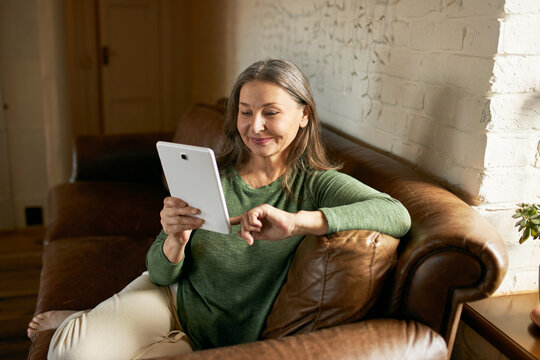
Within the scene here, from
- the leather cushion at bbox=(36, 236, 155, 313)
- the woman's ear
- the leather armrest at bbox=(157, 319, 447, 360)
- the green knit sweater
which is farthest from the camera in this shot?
the leather cushion at bbox=(36, 236, 155, 313)

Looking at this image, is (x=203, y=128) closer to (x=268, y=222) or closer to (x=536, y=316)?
(x=268, y=222)

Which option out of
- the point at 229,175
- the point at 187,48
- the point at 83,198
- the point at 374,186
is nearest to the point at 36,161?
the point at 83,198

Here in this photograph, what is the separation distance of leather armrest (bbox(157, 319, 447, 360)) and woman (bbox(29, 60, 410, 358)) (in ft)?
0.77

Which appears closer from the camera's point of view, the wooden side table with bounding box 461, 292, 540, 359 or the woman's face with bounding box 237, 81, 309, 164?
the wooden side table with bounding box 461, 292, 540, 359

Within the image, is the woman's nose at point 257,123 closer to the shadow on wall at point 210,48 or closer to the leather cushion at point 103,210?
the leather cushion at point 103,210

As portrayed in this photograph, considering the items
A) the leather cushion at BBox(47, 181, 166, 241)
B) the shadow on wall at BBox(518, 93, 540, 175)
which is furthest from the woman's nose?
the leather cushion at BBox(47, 181, 166, 241)

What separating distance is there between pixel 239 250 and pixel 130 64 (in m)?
3.57

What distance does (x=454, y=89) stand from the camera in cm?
151

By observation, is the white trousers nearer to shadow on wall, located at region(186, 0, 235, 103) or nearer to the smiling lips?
the smiling lips

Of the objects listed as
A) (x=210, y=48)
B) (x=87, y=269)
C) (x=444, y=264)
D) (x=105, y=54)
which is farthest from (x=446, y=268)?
(x=105, y=54)

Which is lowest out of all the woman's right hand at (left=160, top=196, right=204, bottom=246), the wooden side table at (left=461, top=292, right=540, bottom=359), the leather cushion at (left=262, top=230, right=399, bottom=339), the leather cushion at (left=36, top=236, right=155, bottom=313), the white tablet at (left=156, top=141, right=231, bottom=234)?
the leather cushion at (left=36, top=236, right=155, bottom=313)

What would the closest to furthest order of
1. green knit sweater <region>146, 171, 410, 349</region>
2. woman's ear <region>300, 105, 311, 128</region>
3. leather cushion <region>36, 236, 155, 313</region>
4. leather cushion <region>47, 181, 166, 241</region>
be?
1. green knit sweater <region>146, 171, 410, 349</region>
2. woman's ear <region>300, 105, 311, 128</region>
3. leather cushion <region>36, 236, 155, 313</region>
4. leather cushion <region>47, 181, 166, 241</region>

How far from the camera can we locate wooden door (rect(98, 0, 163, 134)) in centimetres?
445

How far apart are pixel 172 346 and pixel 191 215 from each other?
1.15 feet
